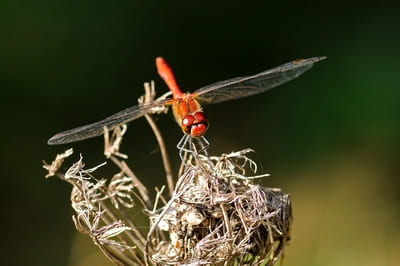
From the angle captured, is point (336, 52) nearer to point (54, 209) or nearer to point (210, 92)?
point (54, 209)

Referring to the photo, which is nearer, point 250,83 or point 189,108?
point 189,108

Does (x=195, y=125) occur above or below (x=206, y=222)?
above

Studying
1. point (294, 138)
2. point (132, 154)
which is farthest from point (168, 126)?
point (294, 138)

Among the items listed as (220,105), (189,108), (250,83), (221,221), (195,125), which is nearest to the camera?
(221,221)

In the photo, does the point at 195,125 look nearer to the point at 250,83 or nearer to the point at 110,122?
the point at 110,122

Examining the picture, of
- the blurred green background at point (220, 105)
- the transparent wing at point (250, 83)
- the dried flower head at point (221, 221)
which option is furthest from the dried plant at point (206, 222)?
the blurred green background at point (220, 105)

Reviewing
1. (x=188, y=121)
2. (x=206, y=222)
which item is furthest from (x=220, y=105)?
(x=206, y=222)

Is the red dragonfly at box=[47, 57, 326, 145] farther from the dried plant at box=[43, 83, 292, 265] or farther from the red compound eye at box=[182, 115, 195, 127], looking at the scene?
the dried plant at box=[43, 83, 292, 265]
